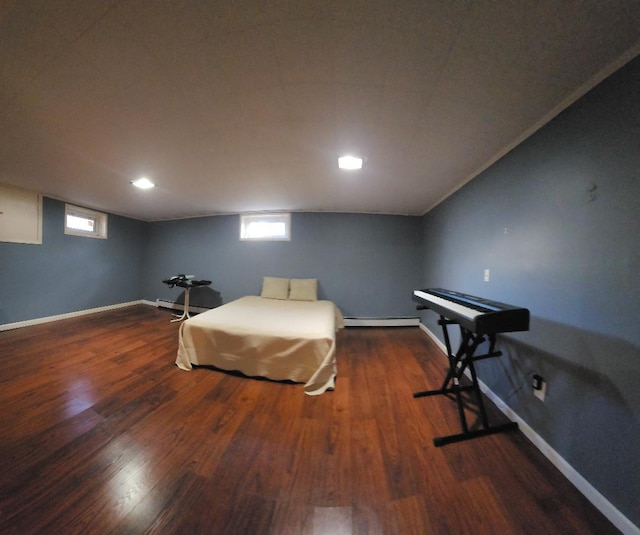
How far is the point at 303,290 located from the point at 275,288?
1.70 feet

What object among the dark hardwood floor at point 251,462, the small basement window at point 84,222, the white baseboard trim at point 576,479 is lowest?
the dark hardwood floor at point 251,462

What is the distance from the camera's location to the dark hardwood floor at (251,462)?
0.92 metres

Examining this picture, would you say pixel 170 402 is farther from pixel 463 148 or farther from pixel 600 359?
pixel 463 148

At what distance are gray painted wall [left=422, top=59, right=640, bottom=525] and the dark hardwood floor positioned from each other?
0.29 m

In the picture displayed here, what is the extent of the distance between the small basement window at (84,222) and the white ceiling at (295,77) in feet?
6.62

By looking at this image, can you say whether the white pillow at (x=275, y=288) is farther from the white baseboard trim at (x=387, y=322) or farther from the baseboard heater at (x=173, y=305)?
the baseboard heater at (x=173, y=305)

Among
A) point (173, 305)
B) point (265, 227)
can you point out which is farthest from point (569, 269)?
point (173, 305)

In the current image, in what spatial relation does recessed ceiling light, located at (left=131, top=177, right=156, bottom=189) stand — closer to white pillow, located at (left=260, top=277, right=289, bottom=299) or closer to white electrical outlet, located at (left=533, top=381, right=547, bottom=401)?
white pillow, located at (left=260, top=277, right=289, bottom=299)

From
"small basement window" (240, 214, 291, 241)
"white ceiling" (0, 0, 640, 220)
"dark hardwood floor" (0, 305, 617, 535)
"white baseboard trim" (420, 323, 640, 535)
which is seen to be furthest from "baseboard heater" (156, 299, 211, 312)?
"white baseboard trim" (420, 323, 640, 535)

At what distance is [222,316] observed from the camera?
2375 mm

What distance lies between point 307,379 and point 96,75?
8.37 feet

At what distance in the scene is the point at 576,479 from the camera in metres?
1.10

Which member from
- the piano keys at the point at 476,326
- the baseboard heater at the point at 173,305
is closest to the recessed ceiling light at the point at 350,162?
the piano keys at the point at 476,326

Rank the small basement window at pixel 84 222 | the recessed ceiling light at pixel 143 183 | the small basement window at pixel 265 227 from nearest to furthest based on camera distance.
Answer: the recessed ceiling light at pixel 143 183 < the small basement window at pixel 84 222 < the small basement window at pixel 265 227
